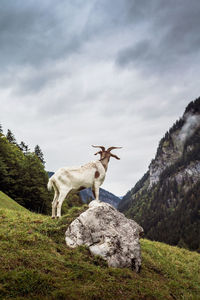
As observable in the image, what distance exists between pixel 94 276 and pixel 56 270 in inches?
58.0

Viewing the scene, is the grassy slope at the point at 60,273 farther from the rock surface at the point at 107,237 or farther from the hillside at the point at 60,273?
the rock surface at the point at 107,237

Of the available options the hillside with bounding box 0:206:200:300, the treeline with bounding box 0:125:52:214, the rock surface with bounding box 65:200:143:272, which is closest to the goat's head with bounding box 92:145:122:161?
the rock surface with bounding box 65:200:143:272

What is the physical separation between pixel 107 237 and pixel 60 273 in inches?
138

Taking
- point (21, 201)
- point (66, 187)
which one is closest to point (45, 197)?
point (21, 201)

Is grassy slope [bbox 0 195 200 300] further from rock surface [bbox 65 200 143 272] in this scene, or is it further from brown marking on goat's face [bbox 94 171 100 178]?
brown marking on goat's face [bbox 94 171 100 178]

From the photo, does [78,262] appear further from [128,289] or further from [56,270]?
[128,289]

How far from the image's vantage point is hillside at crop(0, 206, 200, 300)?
7383mm

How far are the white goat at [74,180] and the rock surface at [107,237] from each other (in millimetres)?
1701

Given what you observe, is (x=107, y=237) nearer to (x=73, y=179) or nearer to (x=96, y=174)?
(x=73, y=179)

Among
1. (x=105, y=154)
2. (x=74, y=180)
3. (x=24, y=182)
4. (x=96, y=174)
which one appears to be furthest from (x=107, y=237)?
(x=24, y=182)

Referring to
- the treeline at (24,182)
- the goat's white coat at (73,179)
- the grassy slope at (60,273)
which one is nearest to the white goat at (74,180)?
the goat's white coat at (73,179)

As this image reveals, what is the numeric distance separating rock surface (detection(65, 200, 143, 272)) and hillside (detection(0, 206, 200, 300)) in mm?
469

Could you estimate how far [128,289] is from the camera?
28.7ft

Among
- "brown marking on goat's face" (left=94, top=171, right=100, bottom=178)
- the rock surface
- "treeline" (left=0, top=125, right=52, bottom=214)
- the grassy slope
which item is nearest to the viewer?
the grassy slope
